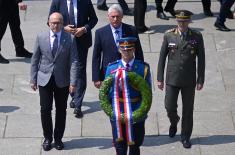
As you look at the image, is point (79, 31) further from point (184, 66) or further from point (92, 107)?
point (184, 66)

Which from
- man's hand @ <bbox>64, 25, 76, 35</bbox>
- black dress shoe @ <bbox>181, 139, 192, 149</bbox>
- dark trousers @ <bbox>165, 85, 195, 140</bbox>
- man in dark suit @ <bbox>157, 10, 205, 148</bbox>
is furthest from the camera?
man's hand @ <bbox>64, 25, 76, 35</bbox>

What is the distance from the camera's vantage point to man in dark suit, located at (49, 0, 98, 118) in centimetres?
945

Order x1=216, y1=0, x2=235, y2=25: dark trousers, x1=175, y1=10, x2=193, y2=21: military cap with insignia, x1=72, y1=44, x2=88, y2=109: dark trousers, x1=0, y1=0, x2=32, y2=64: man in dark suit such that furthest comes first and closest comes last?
x1=216, y1=0, x2=235, y2=25: dark trousers, x1=0, y1=0, x2=32, y2=64: man in dark suit, x1=72, y1=44, x2=88, y2=109: dark trousers, x1=175, y1=10, x2=193, y2=21: military cap with insignia

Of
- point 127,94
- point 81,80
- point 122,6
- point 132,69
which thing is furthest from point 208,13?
point 127,94

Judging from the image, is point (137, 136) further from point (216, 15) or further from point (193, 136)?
point (216, 15)

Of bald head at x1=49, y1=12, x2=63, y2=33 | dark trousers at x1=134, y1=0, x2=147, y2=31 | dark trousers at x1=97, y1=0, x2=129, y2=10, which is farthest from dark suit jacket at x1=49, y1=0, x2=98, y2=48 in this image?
dark trousers at x1=97, y1=0, x2=129, y2=10

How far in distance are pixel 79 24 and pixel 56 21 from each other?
57.8 inches

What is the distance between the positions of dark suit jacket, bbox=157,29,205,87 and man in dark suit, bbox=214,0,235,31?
4.33 metres

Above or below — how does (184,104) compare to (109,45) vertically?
below

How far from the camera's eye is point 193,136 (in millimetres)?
9094

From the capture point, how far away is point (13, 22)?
1146 centimetres

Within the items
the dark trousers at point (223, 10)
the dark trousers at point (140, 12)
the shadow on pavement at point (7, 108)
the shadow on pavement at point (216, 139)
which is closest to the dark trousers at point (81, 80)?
the shadow on pavement at point (7, 108)

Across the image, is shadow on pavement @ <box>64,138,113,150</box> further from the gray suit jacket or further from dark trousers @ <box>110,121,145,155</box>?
dark trousers @ <box>110,121,145,155</box>

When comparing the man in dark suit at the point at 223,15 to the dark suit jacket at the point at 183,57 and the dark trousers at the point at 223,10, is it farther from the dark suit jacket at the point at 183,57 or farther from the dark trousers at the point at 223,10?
the dark suit jacket at the point at 183,57
